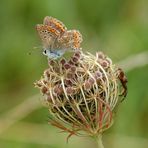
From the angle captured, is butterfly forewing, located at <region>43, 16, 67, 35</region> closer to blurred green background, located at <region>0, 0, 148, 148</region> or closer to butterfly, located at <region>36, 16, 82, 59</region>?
butterfly, located at <region>36, 16, 82, 59</region>

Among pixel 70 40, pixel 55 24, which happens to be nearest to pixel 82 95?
pixel 70 40

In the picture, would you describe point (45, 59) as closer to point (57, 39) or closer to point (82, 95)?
point (57, 39)

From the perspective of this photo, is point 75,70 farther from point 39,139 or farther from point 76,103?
point 39,139

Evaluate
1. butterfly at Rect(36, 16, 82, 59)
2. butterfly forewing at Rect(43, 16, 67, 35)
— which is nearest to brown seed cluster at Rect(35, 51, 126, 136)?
butterfly at Rect(36, 16, 82, 59)

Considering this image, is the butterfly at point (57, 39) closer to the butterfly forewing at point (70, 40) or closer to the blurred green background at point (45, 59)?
the butterfly forewing at point (70, 40)

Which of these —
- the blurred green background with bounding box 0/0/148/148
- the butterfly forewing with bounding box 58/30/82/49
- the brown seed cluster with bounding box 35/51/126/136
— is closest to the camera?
the brown seed cluster with bounding box 35/51/126/136

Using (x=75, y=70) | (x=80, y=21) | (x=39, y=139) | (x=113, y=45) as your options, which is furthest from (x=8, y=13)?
(x=75, y=70)

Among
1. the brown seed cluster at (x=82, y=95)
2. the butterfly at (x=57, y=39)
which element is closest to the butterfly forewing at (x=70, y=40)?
the butterfly at (x=57, y=39)
